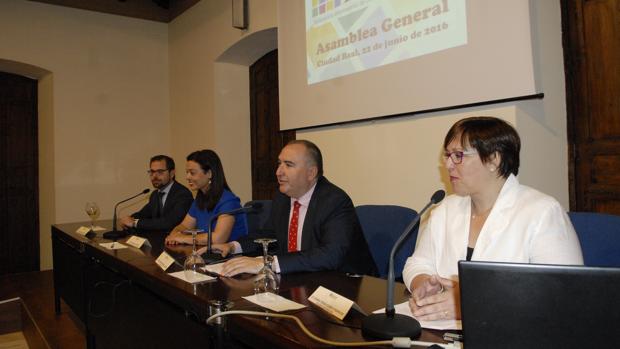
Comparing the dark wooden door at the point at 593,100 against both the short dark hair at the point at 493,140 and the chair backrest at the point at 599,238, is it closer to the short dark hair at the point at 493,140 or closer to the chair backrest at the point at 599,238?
the chair backrest at the point at 599,238

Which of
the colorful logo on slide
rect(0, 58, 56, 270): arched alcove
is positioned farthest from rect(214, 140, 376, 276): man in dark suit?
rect(0, 58, 56, 270): arched alcove

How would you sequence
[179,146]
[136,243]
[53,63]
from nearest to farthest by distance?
1. [136,243]
2. [53,63]
3. [179,146]

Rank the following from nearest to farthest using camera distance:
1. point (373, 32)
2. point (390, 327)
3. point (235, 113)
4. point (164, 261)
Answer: point (390, 327) < point (164, 261) < point (373, 32) < point (235, 113)

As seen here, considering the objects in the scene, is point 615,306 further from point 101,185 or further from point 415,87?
point 101,185

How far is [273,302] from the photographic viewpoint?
4.59 feet

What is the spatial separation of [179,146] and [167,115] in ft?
A: 1.71

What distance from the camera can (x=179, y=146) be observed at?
5938 mm

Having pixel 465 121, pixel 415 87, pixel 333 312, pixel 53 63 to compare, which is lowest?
pixel 333 312

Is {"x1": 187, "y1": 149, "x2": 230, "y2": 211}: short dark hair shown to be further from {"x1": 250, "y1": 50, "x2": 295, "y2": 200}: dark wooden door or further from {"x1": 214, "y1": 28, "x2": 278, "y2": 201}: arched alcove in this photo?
{"x1": 214, "y1": 28, "x2": 278, "y2": 201}: arched alcove

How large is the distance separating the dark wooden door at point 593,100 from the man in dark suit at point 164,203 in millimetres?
2608

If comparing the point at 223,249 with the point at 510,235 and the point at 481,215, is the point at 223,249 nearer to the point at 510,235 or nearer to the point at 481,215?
the point at 481,215

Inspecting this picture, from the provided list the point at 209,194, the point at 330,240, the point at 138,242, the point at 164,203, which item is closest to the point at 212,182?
the point at 209,194

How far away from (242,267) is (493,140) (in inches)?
39.2

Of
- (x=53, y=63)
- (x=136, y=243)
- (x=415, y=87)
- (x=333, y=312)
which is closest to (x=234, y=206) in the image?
(x=136, y=243)
